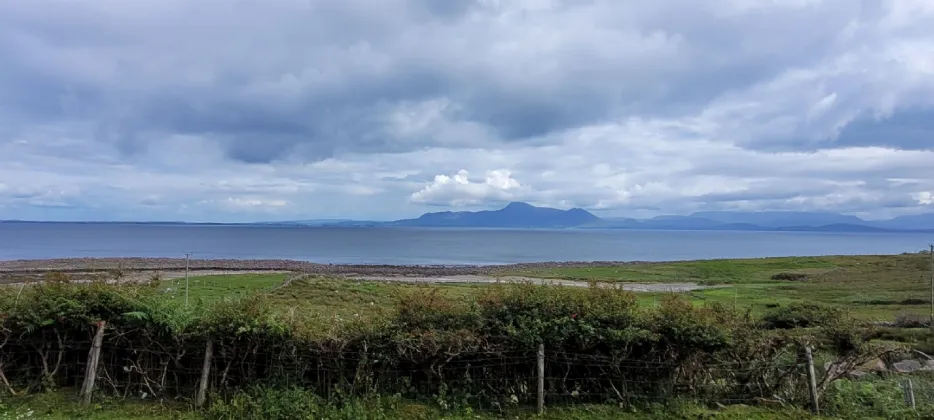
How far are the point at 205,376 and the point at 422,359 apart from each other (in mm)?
3941

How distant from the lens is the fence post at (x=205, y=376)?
9.66m

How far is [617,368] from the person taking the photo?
9922 mm

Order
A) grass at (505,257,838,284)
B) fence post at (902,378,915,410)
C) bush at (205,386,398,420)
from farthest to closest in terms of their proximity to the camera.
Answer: grass at (505,257,838,284)
fence post at (902,378,915,410)
bush at (205,386,398,420)

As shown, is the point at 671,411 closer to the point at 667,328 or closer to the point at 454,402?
the point at 667,328

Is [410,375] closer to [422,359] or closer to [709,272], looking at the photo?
[422,359]

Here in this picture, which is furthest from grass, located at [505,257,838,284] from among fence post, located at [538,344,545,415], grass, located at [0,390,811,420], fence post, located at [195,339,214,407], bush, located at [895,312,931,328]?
fence post, located at [195,339,214,407]

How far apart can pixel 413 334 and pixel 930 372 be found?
529 inches

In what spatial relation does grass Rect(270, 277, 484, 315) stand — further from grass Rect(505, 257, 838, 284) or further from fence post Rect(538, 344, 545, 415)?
grass Rect(505, 257, 838, 284)

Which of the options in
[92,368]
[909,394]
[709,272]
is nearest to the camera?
[92,368]

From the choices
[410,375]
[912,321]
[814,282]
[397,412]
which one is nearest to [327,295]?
[410,375]

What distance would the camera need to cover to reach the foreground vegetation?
9.62m

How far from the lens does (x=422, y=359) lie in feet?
31.8

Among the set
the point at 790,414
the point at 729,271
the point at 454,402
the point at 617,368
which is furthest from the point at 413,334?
the point at 729,271

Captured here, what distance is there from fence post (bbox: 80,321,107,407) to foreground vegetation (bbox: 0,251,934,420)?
0.23m
